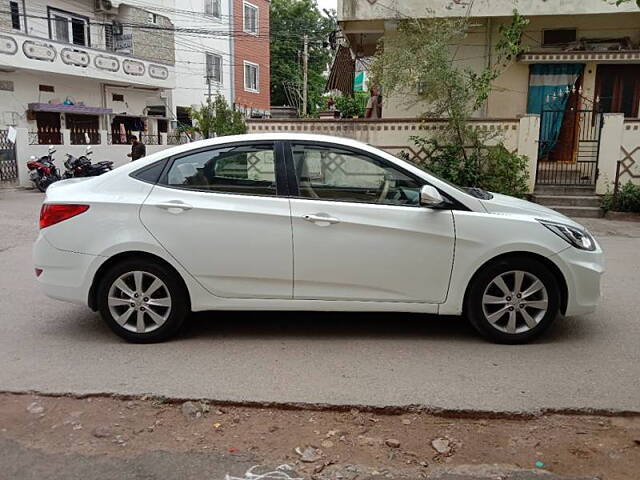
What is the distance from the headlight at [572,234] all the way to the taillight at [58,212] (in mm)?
3705

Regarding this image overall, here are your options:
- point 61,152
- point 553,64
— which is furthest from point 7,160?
point 553,64

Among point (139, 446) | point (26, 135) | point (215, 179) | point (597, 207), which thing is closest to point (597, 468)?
point (139, 446)

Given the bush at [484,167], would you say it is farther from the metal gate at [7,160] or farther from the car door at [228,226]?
the metal gate at [7,160]

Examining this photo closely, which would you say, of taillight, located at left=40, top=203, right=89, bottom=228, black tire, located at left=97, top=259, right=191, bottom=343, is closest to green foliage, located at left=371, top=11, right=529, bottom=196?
black tire, located at left=97, top=259, right=191, bottom=343

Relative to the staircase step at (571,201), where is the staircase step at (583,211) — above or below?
below

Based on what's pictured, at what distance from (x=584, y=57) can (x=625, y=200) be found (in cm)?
372

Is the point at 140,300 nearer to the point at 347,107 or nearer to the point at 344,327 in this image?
the point at 344,327

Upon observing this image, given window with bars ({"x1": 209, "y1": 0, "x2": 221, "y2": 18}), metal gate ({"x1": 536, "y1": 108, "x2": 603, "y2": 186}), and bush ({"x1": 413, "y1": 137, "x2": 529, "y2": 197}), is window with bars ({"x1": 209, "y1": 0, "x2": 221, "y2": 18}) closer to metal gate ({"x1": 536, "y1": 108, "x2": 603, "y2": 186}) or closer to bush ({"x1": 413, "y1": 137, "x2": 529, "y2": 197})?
metal gate ({"x1": 536, "y1": 108, "x2": 603, "y2": 186})

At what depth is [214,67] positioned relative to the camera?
30797 mm

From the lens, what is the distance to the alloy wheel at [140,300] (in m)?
4.61

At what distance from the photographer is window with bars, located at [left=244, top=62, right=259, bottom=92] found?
109 feet

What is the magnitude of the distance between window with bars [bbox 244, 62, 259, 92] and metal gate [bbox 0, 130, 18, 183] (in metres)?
17.9

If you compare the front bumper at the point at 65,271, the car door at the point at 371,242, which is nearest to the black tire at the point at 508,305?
the car door at the point at 371,242

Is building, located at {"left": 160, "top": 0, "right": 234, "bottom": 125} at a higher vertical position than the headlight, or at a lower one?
higher
